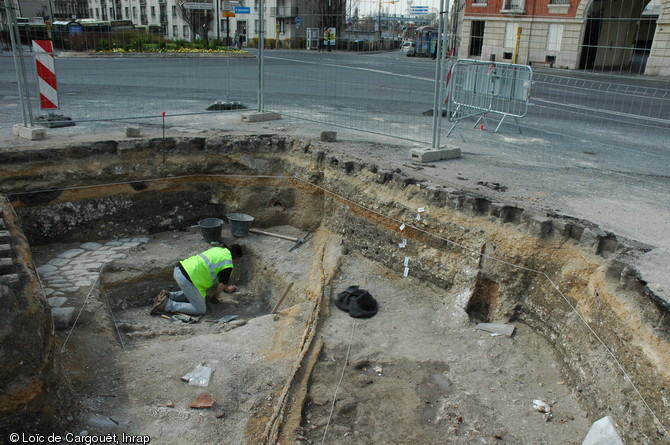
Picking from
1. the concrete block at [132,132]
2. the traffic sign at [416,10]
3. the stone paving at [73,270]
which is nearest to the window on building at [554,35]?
the traffic sign at [416,10]

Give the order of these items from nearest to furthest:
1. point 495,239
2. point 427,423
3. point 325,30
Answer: point 427,423
point 495,239
point 325,30

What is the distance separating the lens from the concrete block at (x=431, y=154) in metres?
8.07

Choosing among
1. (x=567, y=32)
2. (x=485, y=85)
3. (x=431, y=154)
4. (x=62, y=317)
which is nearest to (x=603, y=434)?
(x=431, y=154)

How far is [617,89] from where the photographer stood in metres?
13.3

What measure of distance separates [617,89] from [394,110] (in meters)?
5.70

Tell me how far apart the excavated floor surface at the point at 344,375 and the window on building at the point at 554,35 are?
17.4 meters

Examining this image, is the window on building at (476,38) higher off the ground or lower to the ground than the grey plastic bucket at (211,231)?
higher

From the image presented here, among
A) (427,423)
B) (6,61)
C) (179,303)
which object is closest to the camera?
(427,423)

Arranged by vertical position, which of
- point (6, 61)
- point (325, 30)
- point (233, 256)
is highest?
point (325, 30)

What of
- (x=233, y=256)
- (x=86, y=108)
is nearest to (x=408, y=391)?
(x=233, y=256)

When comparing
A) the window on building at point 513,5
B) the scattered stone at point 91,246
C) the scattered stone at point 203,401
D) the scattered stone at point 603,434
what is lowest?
the scattered stone at point 203,401

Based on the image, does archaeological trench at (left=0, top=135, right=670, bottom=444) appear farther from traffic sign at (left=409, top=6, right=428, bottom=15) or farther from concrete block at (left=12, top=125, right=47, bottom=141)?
traffic sign at (left=409, top=6, right=428, bottom=15)

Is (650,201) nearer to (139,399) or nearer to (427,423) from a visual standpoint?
(427,423)

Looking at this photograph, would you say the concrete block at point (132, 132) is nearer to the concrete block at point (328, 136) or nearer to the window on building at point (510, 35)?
the concrete block at point (328, 136)
